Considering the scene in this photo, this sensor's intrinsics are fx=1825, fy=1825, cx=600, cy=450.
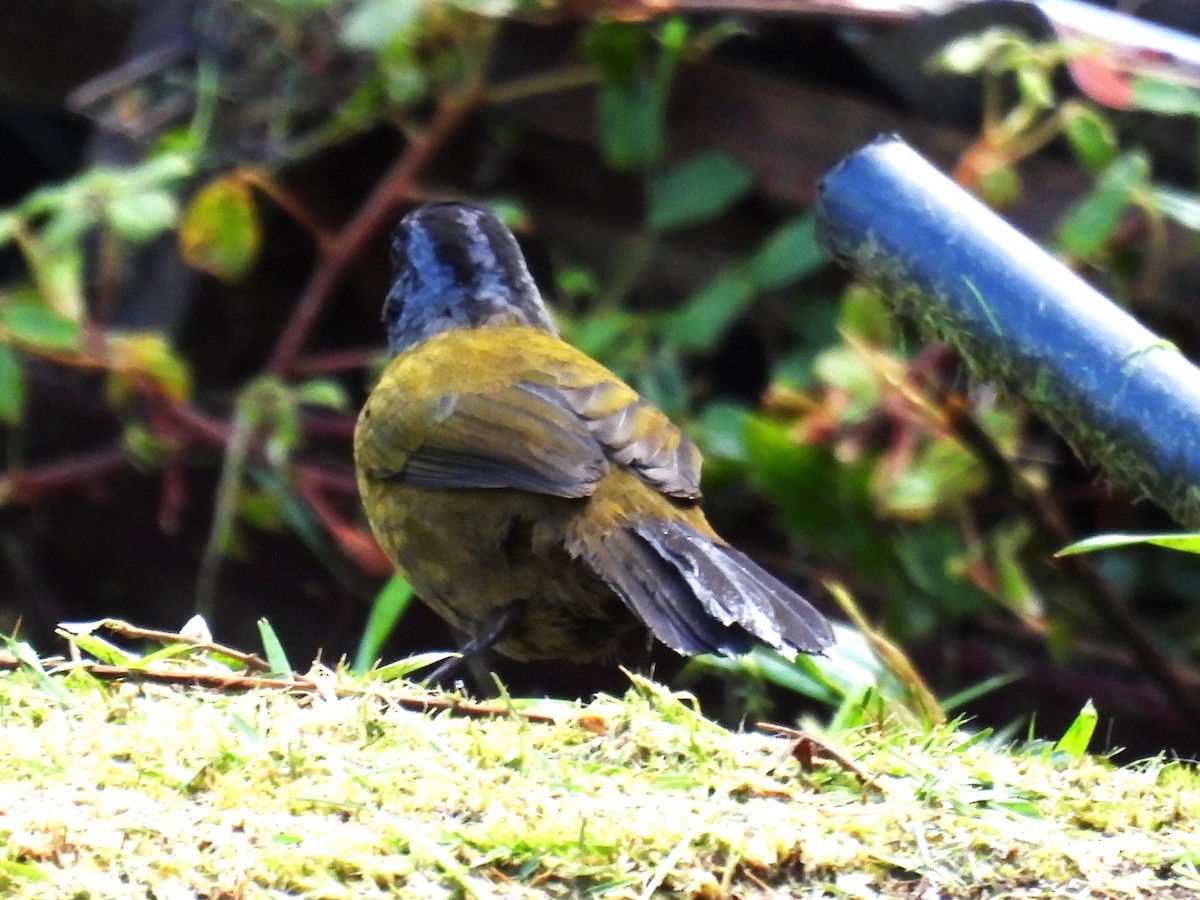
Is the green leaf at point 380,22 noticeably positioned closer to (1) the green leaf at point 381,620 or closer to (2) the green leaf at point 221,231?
(2) the green leaf at point 221,231

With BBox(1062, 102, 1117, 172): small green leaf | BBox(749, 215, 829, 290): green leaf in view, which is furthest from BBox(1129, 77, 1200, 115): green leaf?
BBox(749, 215, 829, 290): green leaf

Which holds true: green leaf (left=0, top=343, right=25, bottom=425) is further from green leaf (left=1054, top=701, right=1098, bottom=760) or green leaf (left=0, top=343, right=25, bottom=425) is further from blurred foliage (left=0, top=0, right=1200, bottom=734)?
green leaf (left=1054, top=701, right=1098, bottom=760)

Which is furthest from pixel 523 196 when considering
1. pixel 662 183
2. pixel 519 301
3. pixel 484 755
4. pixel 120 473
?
pixel 484 755

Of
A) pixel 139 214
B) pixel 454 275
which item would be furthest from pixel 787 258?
pixel 139 214

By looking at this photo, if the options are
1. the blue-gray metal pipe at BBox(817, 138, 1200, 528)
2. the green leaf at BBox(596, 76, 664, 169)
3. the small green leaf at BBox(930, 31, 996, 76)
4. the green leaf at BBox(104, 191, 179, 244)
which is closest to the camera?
the blue-gray metal pipe at BBox(817, 138, 1200, 528)

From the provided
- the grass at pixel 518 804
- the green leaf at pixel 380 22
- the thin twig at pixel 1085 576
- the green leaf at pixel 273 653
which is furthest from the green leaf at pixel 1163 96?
the green leaf at pixel 273 653

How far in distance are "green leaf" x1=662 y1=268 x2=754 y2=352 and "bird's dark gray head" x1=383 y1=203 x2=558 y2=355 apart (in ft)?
1.37

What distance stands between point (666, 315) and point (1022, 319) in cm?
264

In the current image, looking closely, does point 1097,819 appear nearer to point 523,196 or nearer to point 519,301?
point 519,301

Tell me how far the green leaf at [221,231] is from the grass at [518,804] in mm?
2427

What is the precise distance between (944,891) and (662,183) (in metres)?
3.20

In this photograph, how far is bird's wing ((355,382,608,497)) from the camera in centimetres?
331

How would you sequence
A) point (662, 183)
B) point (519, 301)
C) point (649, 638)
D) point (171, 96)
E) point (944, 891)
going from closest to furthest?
point (944, 891) → point (649, 638) → point (519, 301) → point (662, 183) → point (171, 96)

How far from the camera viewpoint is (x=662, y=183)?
15.3 ft
